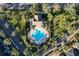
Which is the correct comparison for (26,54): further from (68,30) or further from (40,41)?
(68,30)

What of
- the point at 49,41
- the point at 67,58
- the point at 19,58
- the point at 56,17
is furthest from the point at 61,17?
the point at 19,58

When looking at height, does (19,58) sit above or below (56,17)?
below

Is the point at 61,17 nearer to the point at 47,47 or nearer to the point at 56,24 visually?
the point at 56,24

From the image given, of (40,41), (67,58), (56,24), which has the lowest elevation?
(67,58)

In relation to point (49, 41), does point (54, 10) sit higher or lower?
higher

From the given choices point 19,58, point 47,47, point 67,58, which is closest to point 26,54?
point 19,58

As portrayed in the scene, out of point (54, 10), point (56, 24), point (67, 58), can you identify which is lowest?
point (67, 58)
